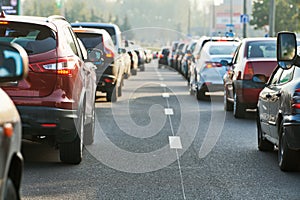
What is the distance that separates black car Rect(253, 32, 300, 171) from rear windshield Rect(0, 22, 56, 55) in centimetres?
246

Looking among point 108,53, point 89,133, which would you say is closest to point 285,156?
point 89,133

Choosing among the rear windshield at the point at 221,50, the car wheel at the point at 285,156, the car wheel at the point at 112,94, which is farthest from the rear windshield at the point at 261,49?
the car wheel at the point at 285,156

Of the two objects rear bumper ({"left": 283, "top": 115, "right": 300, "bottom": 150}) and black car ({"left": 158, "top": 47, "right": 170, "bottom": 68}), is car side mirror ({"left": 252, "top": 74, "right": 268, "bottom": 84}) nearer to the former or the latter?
rear bumper ({"left": 283, "top": 115, "right": 300, "bottom": 150})

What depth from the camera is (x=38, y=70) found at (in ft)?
30.8

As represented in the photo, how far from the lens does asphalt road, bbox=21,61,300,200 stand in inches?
333

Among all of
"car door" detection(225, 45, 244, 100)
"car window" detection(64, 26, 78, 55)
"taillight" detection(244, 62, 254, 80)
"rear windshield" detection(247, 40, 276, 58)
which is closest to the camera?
"car window" detection(64, 26, 78, 55)

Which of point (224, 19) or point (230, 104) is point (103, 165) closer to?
point (230, 104)

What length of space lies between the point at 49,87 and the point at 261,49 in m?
8.29

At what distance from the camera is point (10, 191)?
207 inches

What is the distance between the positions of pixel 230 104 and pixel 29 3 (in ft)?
476

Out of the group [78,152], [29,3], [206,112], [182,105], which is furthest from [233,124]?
[29,3]

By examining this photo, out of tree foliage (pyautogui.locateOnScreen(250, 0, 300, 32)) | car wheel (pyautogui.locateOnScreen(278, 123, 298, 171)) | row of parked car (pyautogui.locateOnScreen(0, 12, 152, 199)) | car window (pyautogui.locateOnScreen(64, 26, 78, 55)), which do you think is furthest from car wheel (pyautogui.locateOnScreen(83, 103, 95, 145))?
tree foliage (pyautogui.locateOnScreen(250, 0, 300, 32))

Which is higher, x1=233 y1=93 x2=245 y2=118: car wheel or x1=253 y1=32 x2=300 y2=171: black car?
x1=253 y1=32 x2=300 y2=171: black car

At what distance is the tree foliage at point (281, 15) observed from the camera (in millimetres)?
76938
